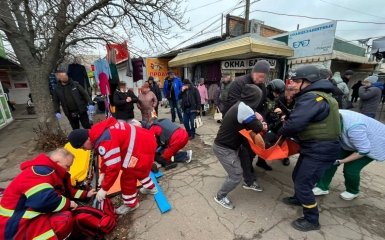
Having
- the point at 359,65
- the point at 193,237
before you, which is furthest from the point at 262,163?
the point at 359,65

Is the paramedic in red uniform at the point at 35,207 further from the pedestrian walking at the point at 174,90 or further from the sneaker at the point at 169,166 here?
the pedestrian walking at the point at 174,90

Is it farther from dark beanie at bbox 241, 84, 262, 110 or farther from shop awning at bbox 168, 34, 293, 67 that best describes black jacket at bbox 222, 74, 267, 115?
shop awning at bbox 168, 34, 293, 67

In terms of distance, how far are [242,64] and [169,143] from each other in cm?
584

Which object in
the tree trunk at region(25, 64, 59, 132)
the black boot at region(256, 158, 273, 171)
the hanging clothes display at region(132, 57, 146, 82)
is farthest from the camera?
the hanging clothes display at region(132, 57, 146, 82)

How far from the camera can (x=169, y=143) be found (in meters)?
4.08

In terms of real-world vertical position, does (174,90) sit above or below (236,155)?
above

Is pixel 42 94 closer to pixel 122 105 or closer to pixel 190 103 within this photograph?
pixel 122 105

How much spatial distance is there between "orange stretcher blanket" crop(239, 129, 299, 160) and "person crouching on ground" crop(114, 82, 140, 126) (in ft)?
10.3

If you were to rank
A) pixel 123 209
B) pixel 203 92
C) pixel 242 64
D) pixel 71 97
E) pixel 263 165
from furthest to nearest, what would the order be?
pixel 203 92
pixel 242 64
pixel 71 97
pixel 263 165
pixel 123 209

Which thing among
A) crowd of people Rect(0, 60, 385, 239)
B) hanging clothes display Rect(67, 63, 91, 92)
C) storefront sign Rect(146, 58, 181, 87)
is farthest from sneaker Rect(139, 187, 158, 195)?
storefront sign Rect(146, 58, 181, 87)

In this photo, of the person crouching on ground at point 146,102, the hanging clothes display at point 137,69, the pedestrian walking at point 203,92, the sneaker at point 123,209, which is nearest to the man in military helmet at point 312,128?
the sneaker at point 123,209

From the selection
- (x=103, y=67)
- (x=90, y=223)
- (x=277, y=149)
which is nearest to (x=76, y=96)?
(x=103, y=67)

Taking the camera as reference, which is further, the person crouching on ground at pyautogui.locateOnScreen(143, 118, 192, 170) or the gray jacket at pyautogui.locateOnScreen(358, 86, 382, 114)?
the gray jacket at pyautogui.locateOnScreen(358, 86, 382, 114)

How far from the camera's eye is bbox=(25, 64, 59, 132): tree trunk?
515cm
